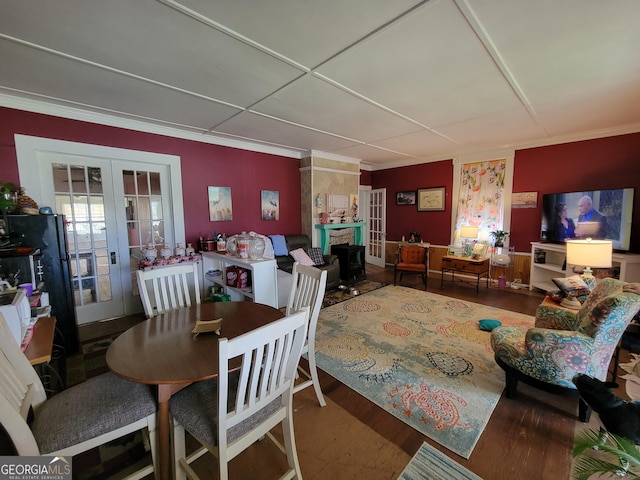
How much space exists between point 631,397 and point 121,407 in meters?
3.33

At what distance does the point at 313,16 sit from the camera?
1548mm

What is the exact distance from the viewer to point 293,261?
456 cm

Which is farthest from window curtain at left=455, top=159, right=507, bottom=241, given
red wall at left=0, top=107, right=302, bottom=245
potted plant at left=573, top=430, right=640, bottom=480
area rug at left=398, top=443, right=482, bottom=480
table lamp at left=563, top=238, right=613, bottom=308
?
potted plant at left=573, top=430, right=640, bottom=480

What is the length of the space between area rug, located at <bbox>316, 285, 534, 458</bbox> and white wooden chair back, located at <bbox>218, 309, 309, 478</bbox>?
0.99 m

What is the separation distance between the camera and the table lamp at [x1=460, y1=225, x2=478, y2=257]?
501cm

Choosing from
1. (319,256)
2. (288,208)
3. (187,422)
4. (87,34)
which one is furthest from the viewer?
(288,208)

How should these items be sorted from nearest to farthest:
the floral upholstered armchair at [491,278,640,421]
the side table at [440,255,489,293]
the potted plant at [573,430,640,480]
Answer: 1. the potted plant at [573,430,640,480]
2. the floral upholstered armchair at [491,278,640,421]
3. the side table at [440,255,489,293]

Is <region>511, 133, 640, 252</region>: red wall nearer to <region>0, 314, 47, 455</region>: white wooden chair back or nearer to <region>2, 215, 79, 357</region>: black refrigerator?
<region>0, 314, 47, 455</region>: white wooden chair back

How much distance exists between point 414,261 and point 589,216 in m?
2.55

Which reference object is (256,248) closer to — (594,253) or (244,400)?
(244,400)

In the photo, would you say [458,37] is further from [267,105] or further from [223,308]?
[223,308]

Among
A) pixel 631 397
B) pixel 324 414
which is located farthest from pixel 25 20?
pixel 631 397

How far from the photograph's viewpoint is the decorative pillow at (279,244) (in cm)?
466

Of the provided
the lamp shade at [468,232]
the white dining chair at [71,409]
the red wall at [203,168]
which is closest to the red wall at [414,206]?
the lamp shade at [468,232]
